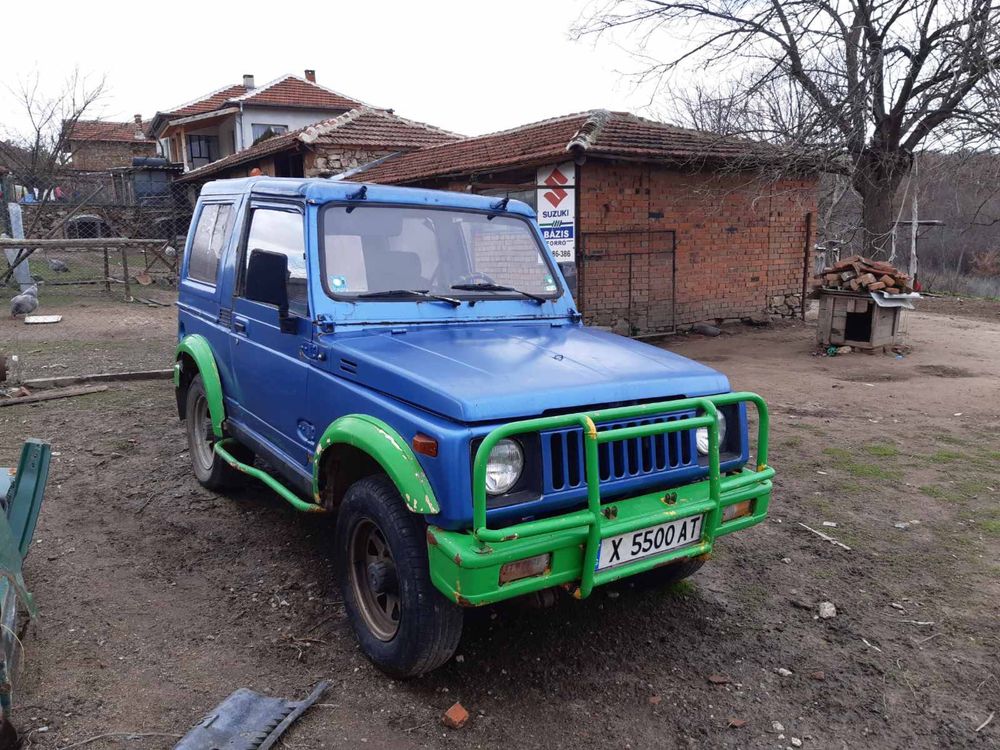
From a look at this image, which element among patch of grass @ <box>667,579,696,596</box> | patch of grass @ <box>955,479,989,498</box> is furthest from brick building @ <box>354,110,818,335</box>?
patch of grass @ <box>667,579,696,596</box>

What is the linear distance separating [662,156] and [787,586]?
854 centimetres

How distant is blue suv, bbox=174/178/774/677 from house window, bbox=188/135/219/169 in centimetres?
3227

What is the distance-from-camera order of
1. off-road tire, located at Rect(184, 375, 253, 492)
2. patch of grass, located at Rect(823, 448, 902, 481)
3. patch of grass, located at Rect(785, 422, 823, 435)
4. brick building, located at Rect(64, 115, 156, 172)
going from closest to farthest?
off-road tire, located at Rect(184, 375, 253, 492) → patch of grass, located at Rect(823, 448, 902, 481) → patch of grass, located at Rect(785, 422, 823, 435) → brick building, located at Rect(64, 115, 156, 172)

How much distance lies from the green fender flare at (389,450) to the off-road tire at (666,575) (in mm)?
1390

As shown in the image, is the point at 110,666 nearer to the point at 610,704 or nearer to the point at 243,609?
the point at 243,609

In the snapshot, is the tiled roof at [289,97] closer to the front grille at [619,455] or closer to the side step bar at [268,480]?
the side step bar at [268,480]

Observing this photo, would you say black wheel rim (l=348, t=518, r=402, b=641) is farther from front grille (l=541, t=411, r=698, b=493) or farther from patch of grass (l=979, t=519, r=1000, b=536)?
patch of grass (l=979, t=519, r=1000, b=536)

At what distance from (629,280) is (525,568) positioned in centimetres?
938

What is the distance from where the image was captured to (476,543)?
2.38m

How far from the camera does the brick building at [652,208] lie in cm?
1075

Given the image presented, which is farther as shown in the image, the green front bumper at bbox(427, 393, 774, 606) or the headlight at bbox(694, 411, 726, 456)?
the headlight at bbox(694, 411, 726, 456)

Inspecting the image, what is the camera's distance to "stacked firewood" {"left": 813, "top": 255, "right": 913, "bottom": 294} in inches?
397

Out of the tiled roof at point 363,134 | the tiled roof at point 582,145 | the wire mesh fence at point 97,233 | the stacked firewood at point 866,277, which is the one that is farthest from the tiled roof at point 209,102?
the stacked firewood at point 866,277

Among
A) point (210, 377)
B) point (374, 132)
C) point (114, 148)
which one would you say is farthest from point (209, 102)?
point (210, 377)
